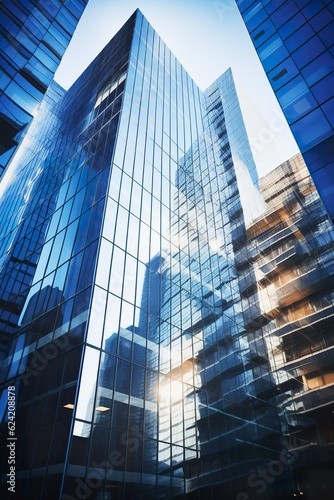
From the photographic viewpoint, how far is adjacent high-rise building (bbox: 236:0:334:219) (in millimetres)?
16453

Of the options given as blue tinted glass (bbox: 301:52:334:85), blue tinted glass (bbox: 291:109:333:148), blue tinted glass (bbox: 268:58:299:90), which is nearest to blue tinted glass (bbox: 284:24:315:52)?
blue tinted glass (bbox: 268:58:299:90)

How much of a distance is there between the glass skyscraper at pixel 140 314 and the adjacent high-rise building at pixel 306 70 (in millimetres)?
9956

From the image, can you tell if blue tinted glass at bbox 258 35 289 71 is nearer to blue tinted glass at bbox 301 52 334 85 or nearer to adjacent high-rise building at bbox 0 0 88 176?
blue tinted glass at bbox 301 52 334 85

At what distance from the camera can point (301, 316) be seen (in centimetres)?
3244

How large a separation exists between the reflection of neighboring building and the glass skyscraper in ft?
1.32

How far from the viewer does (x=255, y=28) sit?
24188mm

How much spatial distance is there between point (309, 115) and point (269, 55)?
7.31m

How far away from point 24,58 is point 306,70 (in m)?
17.2

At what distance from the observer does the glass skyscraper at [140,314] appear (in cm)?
1342

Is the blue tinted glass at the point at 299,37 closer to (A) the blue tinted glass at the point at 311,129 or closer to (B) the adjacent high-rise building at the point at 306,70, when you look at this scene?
(B) the adjacent high-rise building at the point at 306,70

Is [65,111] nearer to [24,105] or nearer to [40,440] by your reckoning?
[24,105]

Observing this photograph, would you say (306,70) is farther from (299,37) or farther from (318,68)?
(299,37)

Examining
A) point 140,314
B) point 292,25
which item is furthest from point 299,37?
point 140,314

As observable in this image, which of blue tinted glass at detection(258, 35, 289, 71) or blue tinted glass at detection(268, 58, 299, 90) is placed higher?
blue tinted glass at detection(258, 35, 289, 71)
